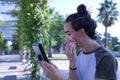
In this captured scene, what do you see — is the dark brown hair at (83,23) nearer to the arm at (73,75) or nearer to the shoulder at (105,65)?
the shoulder at (105,65)

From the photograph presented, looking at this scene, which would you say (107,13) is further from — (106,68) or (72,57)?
(106,68)

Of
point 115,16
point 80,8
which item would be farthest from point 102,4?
point 80,8

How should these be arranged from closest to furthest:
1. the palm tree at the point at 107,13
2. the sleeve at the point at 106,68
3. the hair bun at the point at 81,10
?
the sleeve at the point at 106,68
the hair bun at the point at 81,10
the palm tree at the point at 107,13

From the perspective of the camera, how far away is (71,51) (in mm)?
1991

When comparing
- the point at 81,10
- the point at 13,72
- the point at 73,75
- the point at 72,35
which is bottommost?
the point at 13,72

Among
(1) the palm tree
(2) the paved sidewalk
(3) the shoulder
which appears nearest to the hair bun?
(3) the shoulder

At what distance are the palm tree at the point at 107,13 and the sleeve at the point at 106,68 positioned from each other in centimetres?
2758

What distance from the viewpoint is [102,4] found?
30.2m

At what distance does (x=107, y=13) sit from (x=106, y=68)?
29.1 meters

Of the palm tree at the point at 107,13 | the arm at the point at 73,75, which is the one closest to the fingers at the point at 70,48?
the arm at the point at 73,75

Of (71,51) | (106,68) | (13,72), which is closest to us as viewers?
(106,68)

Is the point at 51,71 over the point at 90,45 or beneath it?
beneath

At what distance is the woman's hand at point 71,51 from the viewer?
1.93 meters

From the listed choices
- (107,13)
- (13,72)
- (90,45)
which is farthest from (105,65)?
(107,13)
